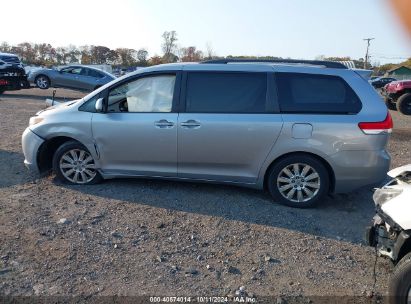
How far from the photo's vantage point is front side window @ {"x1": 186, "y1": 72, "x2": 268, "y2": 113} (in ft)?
16.1

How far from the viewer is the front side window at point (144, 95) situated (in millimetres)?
5117

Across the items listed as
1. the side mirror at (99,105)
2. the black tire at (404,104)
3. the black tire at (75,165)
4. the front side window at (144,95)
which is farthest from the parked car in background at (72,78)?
the side mirror at (99,105)

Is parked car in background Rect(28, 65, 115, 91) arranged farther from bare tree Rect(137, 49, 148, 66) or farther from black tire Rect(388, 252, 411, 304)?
bare tree Rect(137, 49, 148, 66)

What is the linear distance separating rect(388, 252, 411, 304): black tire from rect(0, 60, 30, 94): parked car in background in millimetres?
18503

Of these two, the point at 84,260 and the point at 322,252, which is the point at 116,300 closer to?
the point at 84,260

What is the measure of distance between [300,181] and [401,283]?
2286 mm

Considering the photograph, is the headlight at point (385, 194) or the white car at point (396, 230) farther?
the headlight at point (385, 194)

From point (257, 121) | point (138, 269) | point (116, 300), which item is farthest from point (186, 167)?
point (116, 300)

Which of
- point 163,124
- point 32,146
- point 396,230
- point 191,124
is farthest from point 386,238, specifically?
point 32,146

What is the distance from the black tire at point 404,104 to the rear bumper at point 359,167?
1328 cm

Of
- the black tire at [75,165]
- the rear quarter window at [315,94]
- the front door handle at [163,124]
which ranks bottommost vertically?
the black tire at [75,165]

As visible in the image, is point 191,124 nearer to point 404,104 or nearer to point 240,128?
point 240,128

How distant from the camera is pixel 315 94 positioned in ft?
15.9

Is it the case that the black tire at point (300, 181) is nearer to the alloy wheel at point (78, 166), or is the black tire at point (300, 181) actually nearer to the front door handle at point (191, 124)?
the front door handle at point (191, 124)
